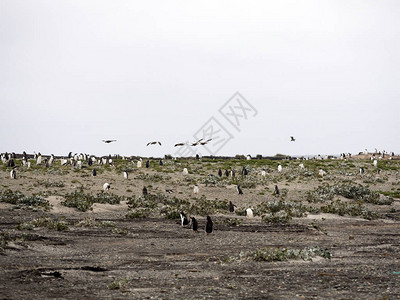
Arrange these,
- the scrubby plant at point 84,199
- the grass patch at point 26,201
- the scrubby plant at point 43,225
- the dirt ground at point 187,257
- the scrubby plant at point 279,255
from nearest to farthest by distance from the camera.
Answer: the dirt ground at point 187,257 < the scrubby plant at point 279,255 < the scrubby plant at point 43,225 < the grass patch at point 26,201 < the scrubby plant at point 84,199

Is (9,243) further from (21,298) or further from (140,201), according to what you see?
(140,201)

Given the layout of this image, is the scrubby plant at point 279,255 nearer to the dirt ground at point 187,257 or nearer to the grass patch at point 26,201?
Answer: the dirt ground at point 187,257

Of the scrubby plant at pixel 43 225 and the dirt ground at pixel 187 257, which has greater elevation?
the scrubby plant at pixel 43 225

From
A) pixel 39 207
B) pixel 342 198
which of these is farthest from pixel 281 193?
pixel 39 207

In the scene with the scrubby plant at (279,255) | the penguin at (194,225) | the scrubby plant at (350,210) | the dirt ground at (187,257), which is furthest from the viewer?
the scrubby plant at (350,210)

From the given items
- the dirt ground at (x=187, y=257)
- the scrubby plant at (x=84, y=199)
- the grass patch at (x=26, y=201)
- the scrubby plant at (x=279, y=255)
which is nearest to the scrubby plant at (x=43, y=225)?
the dirt ground at (x=187, y=257)

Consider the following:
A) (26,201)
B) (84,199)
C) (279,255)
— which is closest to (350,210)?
(279,255)

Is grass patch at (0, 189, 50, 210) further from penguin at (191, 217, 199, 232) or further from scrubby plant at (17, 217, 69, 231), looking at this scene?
penguin at (191, 217, 199, 232)

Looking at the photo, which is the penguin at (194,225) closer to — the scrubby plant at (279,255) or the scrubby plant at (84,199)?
the scrubby plant at (279,255)

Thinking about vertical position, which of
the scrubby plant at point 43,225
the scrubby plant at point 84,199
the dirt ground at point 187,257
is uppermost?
Answer: the scrubby plant at point 84,199

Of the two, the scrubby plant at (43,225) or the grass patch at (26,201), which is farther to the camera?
the grass patch at (26,201)

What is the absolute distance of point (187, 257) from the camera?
49.9 feet

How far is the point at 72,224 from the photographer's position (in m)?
21.8

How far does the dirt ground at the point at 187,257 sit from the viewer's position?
10633 mm
